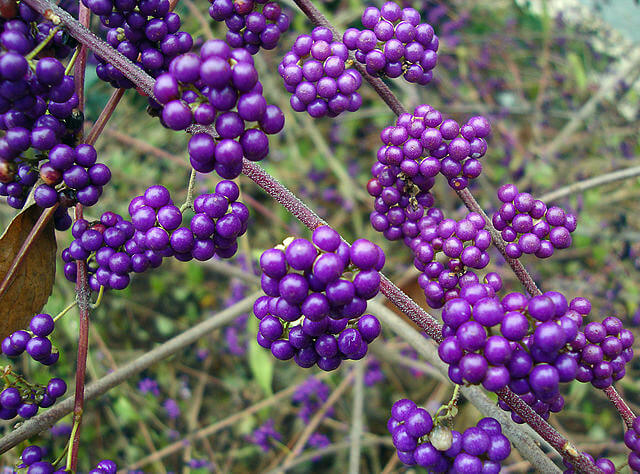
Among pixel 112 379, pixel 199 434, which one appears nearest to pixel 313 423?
pixel 199 434

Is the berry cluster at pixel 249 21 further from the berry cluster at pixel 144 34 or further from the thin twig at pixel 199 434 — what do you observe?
the thin twig at pixel 199 434

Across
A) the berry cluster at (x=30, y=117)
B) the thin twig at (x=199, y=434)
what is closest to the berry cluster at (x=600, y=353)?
the berry cluster at (x=30, y=117)

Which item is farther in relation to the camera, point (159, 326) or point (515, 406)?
point (159, 326)

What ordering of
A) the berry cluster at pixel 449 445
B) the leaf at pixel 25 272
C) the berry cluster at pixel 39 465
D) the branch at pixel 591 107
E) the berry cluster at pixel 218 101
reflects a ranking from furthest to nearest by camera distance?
the branch at pixel 591 107
the leaf at pixel 25 272
the berry cluster at pixel 39 465
the berry cluster at pixel 449 445
the berry cluster at pixel 218 101

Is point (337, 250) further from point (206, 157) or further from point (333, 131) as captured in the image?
point (333, 131)

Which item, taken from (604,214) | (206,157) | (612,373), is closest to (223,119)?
(206,157)

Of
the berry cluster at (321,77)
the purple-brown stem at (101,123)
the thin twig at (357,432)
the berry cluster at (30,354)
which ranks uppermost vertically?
the berry cluster at (321,77)
